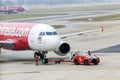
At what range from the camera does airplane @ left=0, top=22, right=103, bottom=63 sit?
4991 cm

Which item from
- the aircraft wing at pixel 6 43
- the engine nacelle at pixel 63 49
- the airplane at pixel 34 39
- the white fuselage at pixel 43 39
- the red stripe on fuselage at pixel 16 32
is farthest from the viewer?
the engine nacelle at pixel 63 49

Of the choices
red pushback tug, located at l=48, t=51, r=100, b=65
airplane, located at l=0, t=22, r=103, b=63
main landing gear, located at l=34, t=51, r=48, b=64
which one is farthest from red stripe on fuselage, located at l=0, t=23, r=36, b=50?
red pushback tug, located at l=48, t=51, r=100, b=65

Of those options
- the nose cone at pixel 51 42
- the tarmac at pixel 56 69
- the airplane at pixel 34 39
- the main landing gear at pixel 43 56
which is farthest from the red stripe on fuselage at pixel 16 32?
the nose cone at pixel 51 42

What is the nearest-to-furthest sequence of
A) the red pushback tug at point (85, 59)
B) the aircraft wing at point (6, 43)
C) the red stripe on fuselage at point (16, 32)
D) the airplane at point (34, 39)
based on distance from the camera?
the red pushback tug at point (85, 59), the airplane at point (34, 39), the red stripe on fuselage at point (16, 32), the aircraft wing at point (6, 43)

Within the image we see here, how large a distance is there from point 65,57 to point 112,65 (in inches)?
365

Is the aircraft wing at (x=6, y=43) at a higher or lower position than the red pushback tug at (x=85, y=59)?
higher

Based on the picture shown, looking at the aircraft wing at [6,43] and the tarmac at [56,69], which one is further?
the aircraft wing at [6,43]

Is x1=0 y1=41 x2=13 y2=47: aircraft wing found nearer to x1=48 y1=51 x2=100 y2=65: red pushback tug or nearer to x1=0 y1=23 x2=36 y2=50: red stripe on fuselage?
x1=0 y1=23 x2=36 y2=50: red stripe on fuselage

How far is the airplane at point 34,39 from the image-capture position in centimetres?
4991

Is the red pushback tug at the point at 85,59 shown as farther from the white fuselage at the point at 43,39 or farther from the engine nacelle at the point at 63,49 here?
the engine nacelle at the point at 63,49

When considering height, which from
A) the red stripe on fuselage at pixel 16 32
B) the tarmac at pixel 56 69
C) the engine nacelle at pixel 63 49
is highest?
the red stripe on fuselage at pixel 16 32

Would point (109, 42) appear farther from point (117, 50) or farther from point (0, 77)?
point (0, 77)

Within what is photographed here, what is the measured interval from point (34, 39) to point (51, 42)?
2.45 metres

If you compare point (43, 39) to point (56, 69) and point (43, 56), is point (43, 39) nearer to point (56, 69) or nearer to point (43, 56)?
point (43, 56)
